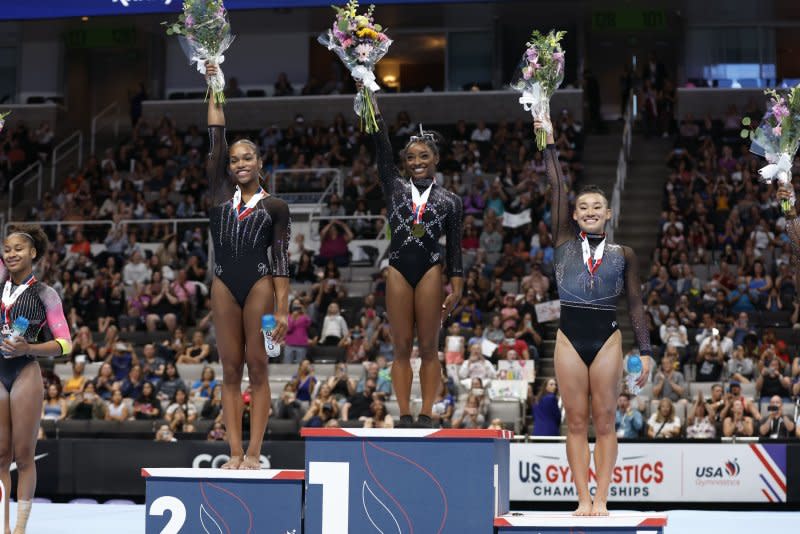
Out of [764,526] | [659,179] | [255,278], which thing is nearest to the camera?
[255,278]

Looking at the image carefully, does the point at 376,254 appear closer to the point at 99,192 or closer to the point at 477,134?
the point at 477,134

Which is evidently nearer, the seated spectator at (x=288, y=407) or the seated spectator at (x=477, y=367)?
the seated spectator at (x=288, y=407)

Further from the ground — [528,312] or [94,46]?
[94,46]

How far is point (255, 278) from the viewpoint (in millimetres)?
7316

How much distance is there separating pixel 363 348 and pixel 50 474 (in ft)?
14.4

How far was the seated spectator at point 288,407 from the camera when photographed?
14617 mm

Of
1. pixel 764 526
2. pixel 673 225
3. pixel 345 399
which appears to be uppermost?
pixel 673 225

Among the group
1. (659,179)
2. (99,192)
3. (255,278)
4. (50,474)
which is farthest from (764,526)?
(99,192)

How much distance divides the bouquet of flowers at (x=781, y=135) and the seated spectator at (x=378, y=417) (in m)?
7.07

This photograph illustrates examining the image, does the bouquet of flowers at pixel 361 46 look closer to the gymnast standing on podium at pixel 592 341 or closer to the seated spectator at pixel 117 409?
the gymnast standing on podium at pixel 592 341

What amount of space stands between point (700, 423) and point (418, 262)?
7361 millimetres

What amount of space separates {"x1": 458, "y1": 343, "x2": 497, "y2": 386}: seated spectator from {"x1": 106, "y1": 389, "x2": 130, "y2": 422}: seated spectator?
4.33 meters

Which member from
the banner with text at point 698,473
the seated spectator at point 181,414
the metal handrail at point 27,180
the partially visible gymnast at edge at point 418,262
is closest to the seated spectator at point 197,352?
the seated spectator at point 181,414

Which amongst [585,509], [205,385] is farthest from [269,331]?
[205,385]
